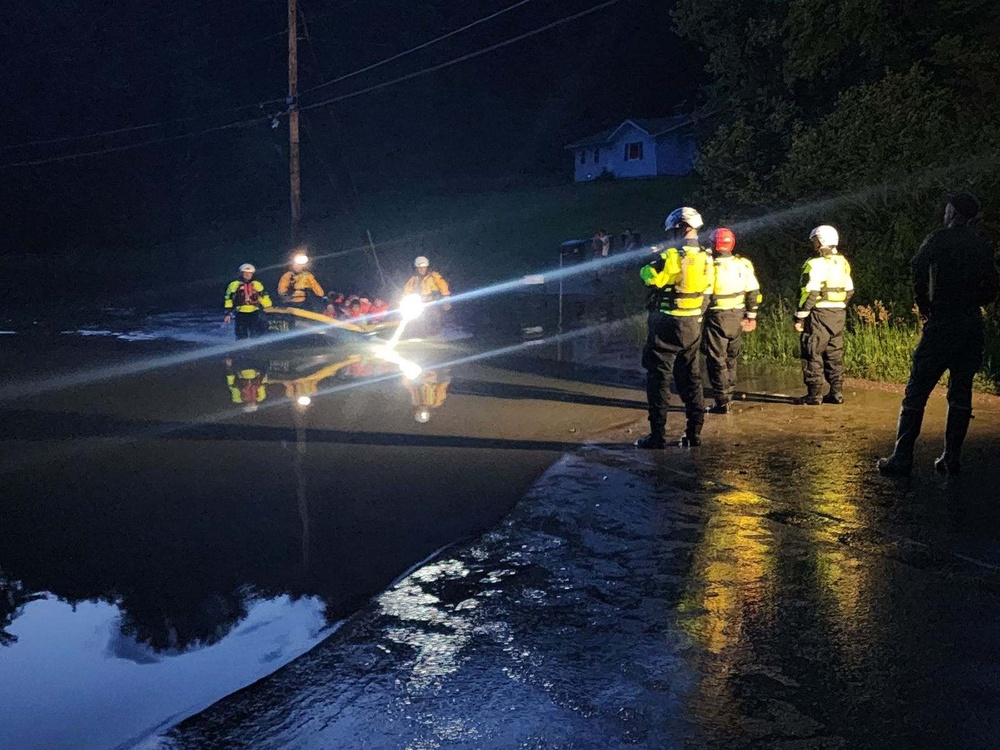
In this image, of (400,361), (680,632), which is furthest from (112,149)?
(680,632)

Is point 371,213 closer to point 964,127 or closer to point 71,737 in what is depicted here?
point 964,127

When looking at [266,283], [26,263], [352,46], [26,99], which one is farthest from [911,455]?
[352,46]

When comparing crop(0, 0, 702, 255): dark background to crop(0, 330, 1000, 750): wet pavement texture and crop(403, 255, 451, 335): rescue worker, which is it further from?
crop(0, 330, 1000, 750): wet pavement texture

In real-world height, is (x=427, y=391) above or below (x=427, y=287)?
below

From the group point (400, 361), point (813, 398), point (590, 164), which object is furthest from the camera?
point (590, 164)

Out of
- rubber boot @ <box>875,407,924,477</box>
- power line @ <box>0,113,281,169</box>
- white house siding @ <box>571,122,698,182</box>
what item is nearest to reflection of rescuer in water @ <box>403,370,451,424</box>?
rubber boot @ <box>875,407,924,477</box>

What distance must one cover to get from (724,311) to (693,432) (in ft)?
6.30

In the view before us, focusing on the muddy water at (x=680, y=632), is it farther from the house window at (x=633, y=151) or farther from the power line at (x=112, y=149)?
Result: the house window at (x=633, y=151)

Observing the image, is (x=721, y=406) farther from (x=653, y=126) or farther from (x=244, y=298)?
(x=653, y=126)

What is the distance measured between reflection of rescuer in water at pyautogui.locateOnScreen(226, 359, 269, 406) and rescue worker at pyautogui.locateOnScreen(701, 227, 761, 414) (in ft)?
A: 17.2

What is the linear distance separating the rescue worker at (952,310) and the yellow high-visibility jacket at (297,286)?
12875 millimetres

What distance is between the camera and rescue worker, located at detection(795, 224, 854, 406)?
443 inches

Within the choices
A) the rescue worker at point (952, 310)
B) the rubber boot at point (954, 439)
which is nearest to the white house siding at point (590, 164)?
the rubber boot at point (954, 439)

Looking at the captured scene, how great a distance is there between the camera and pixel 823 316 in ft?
37.4
